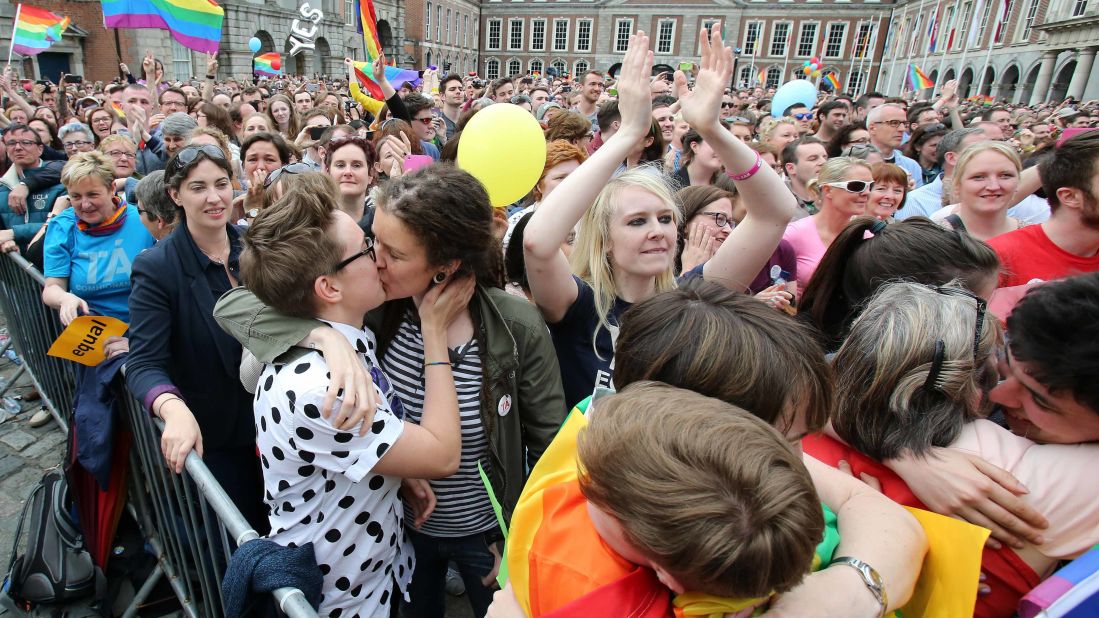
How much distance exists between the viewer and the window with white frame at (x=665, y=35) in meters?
56.6

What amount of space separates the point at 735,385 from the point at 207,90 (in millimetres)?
9301

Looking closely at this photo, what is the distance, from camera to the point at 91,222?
10.6ft

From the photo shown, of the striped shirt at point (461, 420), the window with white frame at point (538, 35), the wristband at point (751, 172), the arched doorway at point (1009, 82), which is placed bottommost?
the striped shirt at point (461, 420)

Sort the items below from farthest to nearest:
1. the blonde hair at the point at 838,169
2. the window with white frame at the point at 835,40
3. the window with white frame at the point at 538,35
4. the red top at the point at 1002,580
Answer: the window with white frame at the point at 538,35
the window with white frame at the point at 835,40
the blonde hair at the point at 838,169
the red top at the point at 1002,580

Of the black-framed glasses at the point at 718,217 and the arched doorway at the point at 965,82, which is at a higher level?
the arched doorway at the point at 965,82

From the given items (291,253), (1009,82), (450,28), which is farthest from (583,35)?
(291,253)

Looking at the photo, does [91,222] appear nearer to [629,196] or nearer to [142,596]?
[142,596]

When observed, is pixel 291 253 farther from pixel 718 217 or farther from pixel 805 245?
pixel 805 245

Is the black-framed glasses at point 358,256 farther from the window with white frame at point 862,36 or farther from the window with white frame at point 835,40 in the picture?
the window with white frame at point 835,40

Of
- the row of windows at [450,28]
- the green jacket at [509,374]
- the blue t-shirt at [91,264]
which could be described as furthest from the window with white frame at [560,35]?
the green jacket at [509,374]

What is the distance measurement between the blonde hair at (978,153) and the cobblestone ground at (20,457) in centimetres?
555

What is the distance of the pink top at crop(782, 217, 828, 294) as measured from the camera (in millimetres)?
3154

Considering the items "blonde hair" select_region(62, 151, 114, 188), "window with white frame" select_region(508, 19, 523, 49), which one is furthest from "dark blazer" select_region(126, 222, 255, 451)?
"window with white frame" select_region(508, 19, 523, 49)

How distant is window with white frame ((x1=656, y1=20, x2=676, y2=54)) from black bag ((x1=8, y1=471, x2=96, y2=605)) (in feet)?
203
